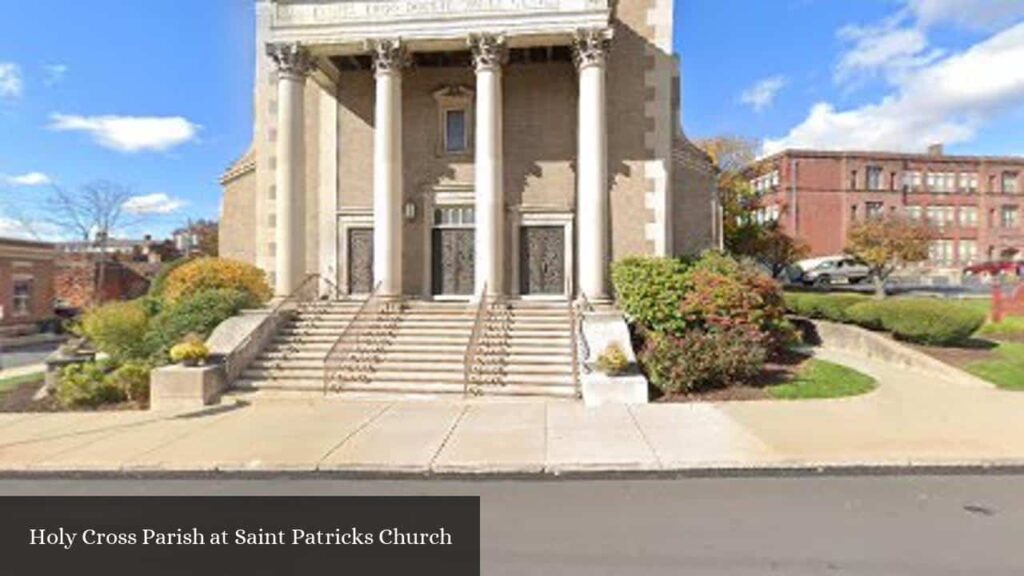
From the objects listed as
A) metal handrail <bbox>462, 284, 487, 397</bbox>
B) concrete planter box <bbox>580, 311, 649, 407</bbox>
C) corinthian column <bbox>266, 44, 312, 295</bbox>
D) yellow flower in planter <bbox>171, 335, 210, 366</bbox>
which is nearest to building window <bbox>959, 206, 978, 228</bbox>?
metal handrail <bbox>462, 284, 487, 397</bbox>

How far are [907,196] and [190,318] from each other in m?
70.0

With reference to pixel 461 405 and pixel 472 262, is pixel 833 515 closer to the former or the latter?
pixel 461 405

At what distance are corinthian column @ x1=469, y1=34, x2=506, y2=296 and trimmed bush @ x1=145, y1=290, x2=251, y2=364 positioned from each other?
249 inches

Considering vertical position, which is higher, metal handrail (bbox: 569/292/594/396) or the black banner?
metal handrail (bbox: 569/292/594/396)

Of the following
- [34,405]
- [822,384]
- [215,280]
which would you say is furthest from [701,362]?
[34,405]

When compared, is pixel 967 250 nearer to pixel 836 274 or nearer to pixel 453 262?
pixel 836 274

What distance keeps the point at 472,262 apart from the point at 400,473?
1234 cm

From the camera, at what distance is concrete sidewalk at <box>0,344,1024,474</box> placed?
7.39m

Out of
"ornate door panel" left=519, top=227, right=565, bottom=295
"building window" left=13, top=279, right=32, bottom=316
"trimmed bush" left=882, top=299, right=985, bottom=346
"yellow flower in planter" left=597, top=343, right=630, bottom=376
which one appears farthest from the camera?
"building window" left=13, top=279, right=32, bottom=316

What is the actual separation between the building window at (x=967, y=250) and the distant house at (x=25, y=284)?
81.8 meters

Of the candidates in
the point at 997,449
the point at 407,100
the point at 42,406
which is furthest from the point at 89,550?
the point at 407,100

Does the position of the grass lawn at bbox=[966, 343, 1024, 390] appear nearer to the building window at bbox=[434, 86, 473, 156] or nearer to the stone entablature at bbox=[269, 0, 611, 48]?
the stone entablature at bbox=[269, 0, 611, 48]

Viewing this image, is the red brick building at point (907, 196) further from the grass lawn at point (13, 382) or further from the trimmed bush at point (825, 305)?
the grass lawn at point (13, 382)

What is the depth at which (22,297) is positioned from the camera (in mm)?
37219
